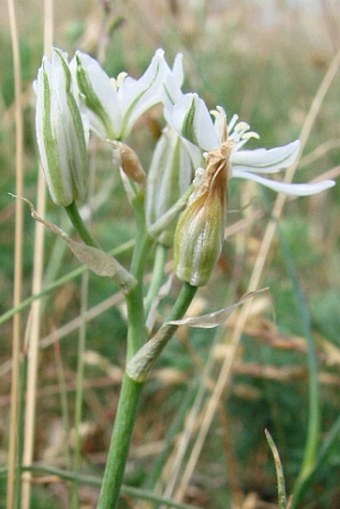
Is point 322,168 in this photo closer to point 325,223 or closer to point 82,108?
point 325,223

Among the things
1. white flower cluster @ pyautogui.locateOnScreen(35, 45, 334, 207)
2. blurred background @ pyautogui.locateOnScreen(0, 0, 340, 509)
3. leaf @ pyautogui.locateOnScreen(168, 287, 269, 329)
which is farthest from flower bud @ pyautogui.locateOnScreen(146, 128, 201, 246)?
blurred background @ pyautogui.locateOnScreen(0, 0, 340, 509)

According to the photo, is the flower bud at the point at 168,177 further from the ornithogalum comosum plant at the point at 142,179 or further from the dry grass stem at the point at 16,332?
the dry grass stem at the point at 16,332

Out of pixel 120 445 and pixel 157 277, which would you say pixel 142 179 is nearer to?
pixel 157 277

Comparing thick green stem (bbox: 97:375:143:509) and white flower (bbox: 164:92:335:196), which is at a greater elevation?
white flower (bbox: 164:92:335:196)

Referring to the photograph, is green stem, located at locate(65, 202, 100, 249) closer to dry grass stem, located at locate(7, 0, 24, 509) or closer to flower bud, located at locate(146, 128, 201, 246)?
flower bud, located at locate(146, 128, 201, 246)

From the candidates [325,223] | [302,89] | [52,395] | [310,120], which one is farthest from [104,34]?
[302,89]

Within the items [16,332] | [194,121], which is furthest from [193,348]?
[194,121]

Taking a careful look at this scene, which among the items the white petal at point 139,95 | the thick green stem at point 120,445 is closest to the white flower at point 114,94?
the white petal at point 139,95
